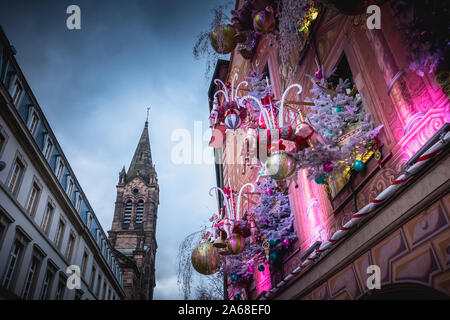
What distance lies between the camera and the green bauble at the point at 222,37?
8.05 metres

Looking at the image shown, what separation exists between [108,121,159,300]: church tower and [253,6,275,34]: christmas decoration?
38.8 metres

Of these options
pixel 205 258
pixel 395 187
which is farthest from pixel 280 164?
pixel 205 258

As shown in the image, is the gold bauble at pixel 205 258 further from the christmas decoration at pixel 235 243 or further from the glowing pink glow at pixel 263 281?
the glowing pink glow at pixel 263 281

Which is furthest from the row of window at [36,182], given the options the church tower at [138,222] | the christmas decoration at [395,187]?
→ the church tower at [138,222]

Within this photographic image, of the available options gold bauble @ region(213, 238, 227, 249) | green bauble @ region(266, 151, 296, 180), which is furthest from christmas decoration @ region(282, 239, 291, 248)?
green bauble @ region(266, 151, 296, 180)

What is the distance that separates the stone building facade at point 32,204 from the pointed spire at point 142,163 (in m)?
35.8

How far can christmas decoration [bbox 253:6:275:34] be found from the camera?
23.4ft

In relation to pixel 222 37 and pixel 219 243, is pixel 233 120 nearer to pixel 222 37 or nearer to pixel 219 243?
pixel 222 37

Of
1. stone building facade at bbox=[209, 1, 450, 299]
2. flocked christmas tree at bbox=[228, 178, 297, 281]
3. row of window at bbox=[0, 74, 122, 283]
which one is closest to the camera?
stone building facade at bbox=[209, 1, 450, 299]

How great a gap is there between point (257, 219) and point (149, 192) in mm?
48205

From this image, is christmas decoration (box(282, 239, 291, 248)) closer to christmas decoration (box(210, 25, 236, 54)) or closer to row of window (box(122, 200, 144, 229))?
christmas decoration (box(210, 25, 236, 54))
